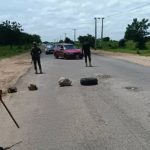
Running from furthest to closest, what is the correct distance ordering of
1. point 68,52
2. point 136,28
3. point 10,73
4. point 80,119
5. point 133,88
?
point 136,28, point 68,52, point 10,73, point 133,88, point 80,119

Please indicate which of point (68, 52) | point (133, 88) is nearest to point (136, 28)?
point (68, 52)

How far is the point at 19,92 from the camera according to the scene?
18.4m

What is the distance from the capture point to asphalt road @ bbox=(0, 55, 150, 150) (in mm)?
8930

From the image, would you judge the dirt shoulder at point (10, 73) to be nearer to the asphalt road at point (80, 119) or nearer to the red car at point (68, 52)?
the asphalt road at point (80, 119)

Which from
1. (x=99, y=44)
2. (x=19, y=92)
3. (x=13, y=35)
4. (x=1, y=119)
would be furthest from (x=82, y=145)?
(x=99, y=44)

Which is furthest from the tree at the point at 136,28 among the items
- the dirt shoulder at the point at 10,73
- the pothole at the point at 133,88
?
the pothole at the point at 133,88

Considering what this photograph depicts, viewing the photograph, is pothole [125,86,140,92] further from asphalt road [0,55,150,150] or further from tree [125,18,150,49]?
tree [125,18,150,49]

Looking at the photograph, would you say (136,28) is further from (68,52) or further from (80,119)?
(80,119)

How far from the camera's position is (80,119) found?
452 inches

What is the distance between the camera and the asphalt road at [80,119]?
893cm

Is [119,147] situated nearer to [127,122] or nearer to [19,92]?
[127,122]

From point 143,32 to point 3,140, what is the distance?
13095 cm

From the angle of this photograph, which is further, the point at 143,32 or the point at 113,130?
the point at 143,32

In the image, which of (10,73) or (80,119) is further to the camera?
(10,73)
